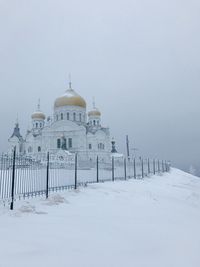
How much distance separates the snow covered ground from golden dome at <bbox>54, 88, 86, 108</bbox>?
47.8 meters

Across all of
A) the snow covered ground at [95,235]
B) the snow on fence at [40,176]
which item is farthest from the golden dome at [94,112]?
the snow covered ground at [95,235]

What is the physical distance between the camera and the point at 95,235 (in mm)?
5840

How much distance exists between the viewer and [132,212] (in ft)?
28.2

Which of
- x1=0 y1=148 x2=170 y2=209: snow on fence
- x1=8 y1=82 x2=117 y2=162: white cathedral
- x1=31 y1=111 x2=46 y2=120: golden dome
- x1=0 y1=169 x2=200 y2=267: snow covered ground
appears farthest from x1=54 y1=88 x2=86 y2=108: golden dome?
x1=0 y1=169 x2=200 y2=267: snow covered ground

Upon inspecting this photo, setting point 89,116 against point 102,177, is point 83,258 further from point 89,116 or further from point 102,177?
point 89,116

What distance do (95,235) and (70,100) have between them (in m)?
51.8

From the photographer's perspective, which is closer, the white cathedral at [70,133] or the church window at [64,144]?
the church window at [64,144]

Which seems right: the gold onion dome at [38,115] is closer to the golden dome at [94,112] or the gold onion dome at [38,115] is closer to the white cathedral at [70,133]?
the white cathedral at [70,133]

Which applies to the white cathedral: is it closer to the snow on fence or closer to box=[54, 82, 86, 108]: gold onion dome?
Answer: box=[54, 82, 86, 108]: gold onion dome

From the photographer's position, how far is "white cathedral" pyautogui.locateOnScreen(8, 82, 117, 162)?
53.1 m

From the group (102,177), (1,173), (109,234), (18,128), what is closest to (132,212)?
(109,234)

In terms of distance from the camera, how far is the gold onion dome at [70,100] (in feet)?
185

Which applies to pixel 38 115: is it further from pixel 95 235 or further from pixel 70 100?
pixel 95 235

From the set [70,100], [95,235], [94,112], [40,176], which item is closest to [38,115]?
[70,100]
